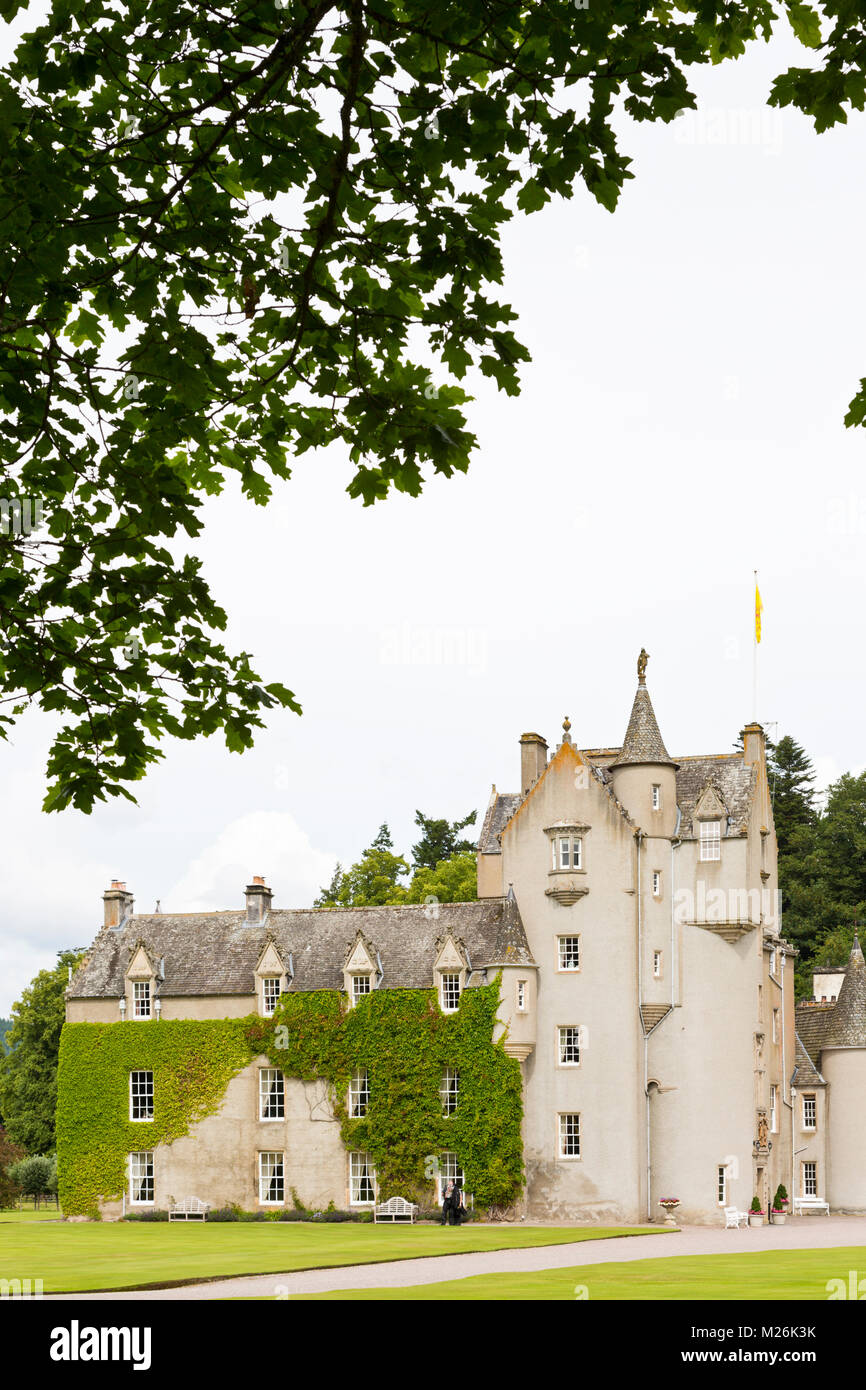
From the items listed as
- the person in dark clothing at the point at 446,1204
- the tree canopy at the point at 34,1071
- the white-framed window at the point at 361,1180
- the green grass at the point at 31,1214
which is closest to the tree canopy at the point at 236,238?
the person in dark clothing at the point at 446,1204

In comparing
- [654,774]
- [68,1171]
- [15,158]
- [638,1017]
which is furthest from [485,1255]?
[15,158]

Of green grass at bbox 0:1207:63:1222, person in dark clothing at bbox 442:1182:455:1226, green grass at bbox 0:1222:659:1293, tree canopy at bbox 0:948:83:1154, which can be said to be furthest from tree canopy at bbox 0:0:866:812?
tree canopy at bbox 0:948:83:1154

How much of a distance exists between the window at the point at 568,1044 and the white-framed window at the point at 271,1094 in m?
9.19

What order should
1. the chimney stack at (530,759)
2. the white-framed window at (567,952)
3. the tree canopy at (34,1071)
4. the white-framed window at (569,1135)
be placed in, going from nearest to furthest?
the white-framed window at (569,1135) → the white-framed window at (567,952) → the chimney stack at (530,759) → the tree canopy at (34,1071)

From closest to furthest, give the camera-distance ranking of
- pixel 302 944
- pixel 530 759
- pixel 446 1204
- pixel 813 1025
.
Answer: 1. pixel 446 1204
2. pixel 530 759
3. pixel 302 944
4. pixel 813 1025

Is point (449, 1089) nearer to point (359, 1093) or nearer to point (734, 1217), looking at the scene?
point (359, 1093)

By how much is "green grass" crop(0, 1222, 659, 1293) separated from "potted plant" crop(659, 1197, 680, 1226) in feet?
6.04

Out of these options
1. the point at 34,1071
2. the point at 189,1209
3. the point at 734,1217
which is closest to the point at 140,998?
the point at 189,1209

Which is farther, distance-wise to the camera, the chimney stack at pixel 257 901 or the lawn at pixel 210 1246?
the chimney stack at pixel 257 901

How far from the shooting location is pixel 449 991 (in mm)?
Result: 48719

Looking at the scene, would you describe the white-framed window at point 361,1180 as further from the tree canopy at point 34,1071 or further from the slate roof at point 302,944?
the tree canopy at point 34,1071

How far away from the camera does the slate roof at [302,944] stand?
162ft

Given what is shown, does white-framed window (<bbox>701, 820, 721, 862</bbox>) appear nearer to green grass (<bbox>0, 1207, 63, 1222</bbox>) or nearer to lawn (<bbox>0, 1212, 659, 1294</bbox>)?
lawn (<bbox>0, 1212, 659, 1294</bbox>)

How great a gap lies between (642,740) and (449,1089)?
12.4 meters
